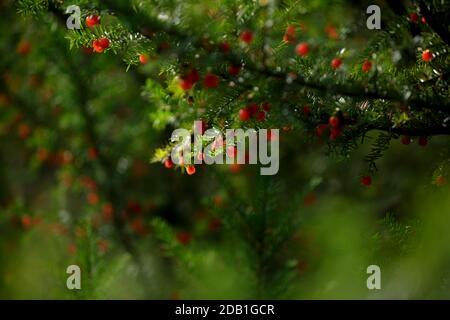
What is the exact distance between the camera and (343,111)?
1.53 m

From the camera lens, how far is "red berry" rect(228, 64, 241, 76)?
139 cm

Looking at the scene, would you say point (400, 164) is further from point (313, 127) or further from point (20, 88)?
point (20, 88)

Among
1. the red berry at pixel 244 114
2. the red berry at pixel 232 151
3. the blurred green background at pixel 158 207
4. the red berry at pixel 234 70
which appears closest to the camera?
the red berry at pixel 234 70

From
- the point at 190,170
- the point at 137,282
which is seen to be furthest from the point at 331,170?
the point at 190,170

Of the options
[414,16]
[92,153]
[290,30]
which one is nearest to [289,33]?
[290,30]

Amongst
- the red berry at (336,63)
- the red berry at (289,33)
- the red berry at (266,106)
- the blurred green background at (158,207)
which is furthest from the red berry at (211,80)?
the blurred green background at (158,207)

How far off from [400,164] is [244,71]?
2.85 metres

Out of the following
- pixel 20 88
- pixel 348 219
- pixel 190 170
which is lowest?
pixel 190 170

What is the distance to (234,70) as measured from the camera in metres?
1.41

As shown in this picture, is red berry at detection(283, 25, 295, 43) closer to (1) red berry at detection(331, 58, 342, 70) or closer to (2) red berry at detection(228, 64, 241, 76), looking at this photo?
(1) red berry at detection(331, 58, 342, 70)

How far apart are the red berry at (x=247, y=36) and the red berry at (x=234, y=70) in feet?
0.35

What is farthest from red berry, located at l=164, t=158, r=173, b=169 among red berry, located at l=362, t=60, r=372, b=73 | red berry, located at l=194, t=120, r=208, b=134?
red berry, located at l=362, t=60, r=372, b=73

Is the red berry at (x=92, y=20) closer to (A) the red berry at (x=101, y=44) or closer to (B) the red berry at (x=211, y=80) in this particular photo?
(A) the red berry at (x=101, y=44)

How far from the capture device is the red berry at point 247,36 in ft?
4.92
